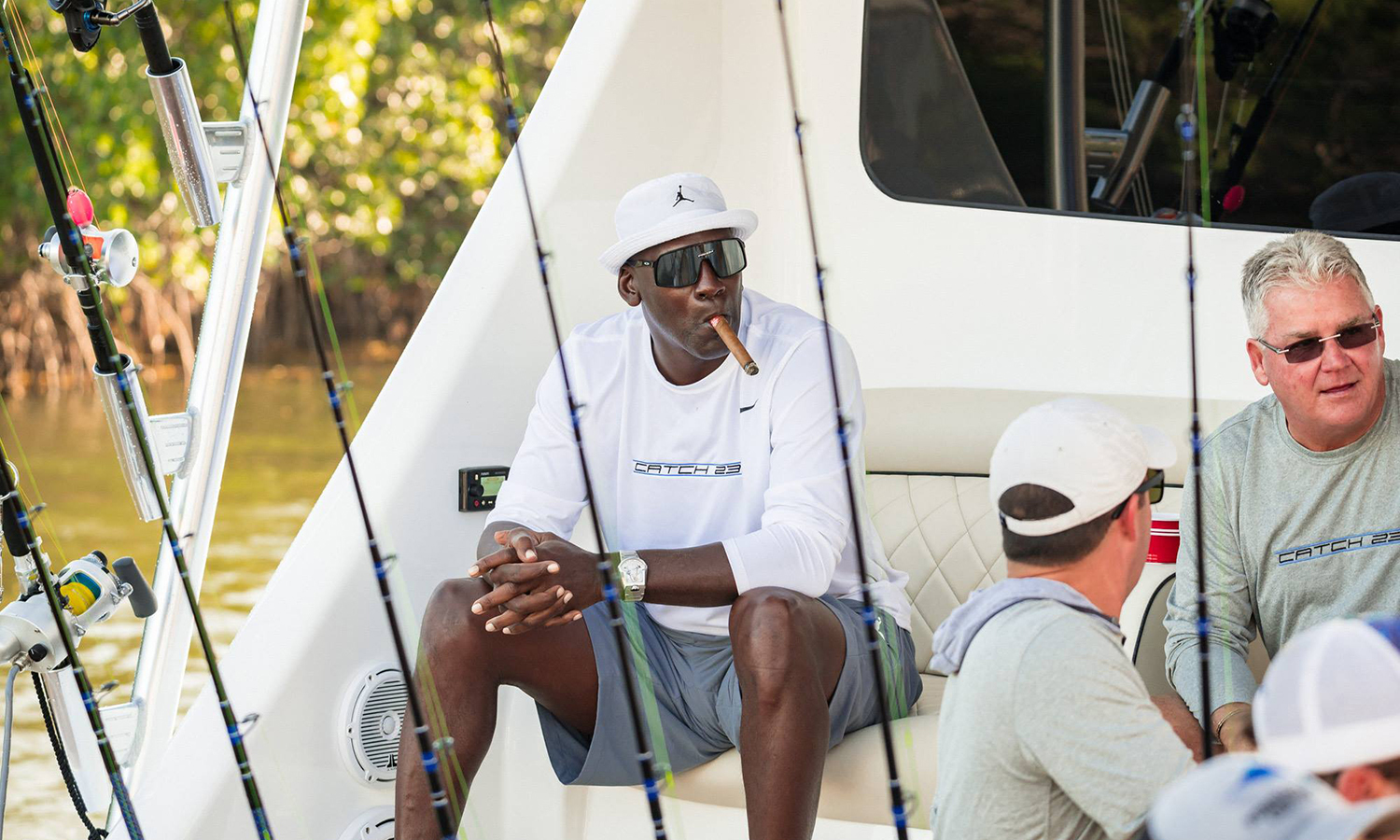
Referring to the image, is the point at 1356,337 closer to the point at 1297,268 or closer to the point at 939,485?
the point at 1297,268

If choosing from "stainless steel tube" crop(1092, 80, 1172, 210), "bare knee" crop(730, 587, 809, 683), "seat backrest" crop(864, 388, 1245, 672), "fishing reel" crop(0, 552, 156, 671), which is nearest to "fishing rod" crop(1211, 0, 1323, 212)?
"stainless steel tube" crop(1092, 80, 1172, 210)

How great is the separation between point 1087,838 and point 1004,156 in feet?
5.89

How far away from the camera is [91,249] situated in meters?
2.15

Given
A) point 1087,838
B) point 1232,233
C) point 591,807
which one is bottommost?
point 591,807

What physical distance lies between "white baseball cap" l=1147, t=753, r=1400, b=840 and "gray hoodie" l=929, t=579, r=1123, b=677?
55 cm

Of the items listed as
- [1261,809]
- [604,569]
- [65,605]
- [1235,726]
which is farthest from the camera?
[65,605]

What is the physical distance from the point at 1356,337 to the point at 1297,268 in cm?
11

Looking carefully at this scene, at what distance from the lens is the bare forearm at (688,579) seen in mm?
2053

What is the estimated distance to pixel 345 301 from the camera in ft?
42.7

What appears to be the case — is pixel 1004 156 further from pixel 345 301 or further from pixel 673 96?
pixel 345 301

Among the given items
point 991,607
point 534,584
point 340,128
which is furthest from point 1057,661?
point 340,128

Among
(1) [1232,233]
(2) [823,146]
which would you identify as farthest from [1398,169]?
(2) [823,146]

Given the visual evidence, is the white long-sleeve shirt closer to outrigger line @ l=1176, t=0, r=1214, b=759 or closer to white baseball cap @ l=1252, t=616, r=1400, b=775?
outrigger line @ l=1176, t=0, r=1214, b=759

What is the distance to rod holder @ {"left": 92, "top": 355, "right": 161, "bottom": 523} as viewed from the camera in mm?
2203
